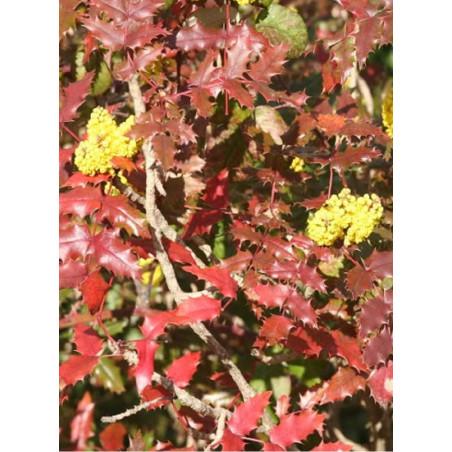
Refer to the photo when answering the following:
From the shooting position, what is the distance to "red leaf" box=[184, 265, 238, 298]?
1.38 m

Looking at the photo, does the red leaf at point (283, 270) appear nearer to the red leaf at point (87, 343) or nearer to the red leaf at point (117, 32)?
the red leaf at point (87, 343)

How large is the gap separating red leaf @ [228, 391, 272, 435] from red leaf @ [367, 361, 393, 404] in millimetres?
237

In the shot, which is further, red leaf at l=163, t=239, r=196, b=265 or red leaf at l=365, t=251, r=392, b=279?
red leaf at l=163, t=239, r=196, b=265

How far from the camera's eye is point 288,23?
1.61 meters

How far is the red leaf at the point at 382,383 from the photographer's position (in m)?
1.45

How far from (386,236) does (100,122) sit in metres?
0.70

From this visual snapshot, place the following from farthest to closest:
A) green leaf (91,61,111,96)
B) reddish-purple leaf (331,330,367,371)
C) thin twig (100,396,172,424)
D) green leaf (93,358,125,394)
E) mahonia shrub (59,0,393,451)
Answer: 1. green leaf (93,358,125,394)
2. green leaf (91,61,111,96)
3. reddish-purple leaf (331,330,367,371)
4. mahonia shrub (59,0,393,451)
5. thin twig (100,396,172,424)

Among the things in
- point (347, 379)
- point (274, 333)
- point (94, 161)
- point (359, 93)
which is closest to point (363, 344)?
point (347, 379)

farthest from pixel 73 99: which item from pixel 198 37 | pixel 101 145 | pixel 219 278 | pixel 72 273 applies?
pixel 219 278

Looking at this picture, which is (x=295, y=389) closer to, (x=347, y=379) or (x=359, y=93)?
(x=347, y=379)

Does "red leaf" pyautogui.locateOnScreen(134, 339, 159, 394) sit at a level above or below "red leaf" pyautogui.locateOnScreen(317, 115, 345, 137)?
below

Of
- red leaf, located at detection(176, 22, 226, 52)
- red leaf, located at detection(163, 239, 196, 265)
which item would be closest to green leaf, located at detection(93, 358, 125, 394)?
red leaf, located at detection(163, 239, 196, 265)

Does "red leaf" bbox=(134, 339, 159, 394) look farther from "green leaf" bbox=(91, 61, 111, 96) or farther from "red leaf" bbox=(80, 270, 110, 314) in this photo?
"green leaf" bbox=(91, 61, 111, 96)

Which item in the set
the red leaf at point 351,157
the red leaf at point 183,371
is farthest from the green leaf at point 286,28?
the red leaf at point 183,371
